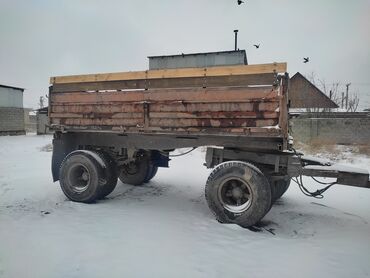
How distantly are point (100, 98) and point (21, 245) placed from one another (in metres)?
2.77

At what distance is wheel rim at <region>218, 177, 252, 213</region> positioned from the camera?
14.8 ft

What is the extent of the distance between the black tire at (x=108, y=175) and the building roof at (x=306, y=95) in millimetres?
27136

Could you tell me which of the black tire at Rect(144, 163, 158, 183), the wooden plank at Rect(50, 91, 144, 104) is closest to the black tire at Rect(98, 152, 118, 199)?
the wooden plank at Rect(50, 91, 144, 104)

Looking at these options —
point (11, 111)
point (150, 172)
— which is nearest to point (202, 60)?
point (150, 172)

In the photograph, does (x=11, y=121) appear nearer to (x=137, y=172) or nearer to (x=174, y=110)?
(x=137, y=172)

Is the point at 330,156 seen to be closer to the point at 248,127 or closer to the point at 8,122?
the point at 248,127

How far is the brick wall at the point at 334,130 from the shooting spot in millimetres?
19688

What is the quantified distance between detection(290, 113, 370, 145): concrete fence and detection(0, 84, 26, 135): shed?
2186 cm

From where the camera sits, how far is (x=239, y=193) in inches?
180

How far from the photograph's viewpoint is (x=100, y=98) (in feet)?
18.0

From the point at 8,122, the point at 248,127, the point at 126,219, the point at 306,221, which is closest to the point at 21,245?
the point at 126,219

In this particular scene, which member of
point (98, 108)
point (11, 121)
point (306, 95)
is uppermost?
point (306, 95)

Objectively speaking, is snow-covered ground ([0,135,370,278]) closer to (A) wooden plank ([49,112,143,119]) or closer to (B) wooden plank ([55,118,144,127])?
(B) wooden plank ([55,118,144,127])

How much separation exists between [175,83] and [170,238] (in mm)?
2382
